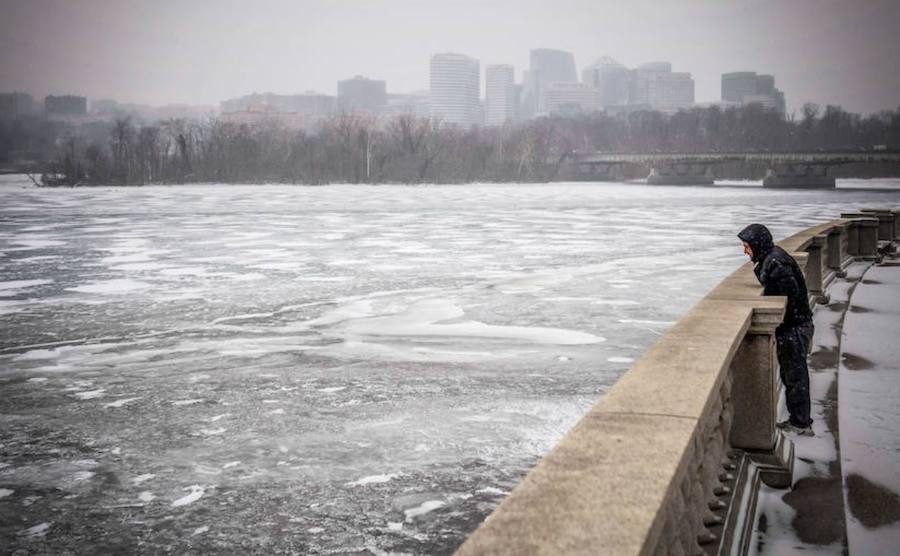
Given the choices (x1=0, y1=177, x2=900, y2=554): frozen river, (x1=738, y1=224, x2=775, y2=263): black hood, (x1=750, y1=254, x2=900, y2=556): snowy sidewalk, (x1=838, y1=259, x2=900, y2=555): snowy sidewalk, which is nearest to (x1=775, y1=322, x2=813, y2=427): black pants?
(x1=750, y1=254, x2=900, y2=556): snowy sidewalk

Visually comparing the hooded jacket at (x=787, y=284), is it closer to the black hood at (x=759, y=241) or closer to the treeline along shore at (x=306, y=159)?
the black hood at (x=759, y=241)

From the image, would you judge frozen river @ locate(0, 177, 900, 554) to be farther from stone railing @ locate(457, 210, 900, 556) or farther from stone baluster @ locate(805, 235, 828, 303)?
stone baluster @ locate(805, 235, 828, 303)

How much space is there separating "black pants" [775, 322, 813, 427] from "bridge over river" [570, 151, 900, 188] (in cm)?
10767

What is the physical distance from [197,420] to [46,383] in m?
2.45

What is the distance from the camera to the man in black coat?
21.8ft

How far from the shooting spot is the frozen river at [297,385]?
5414mm

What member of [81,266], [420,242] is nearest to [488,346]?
[81,266]

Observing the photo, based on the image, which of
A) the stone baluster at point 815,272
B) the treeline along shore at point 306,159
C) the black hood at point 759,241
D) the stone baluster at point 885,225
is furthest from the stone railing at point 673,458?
the treeline along shore at point 306,159

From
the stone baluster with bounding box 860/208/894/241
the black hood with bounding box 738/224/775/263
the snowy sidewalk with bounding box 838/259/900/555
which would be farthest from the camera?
the stone baluster with bounding box 860/208/894/241

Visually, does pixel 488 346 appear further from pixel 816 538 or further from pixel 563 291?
pixel 816 538

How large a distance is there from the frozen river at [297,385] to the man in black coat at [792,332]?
5.95 feet

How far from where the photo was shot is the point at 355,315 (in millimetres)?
13094

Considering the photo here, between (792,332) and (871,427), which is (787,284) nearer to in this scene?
(792,332)

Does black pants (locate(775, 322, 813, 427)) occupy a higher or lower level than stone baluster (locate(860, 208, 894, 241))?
lower
